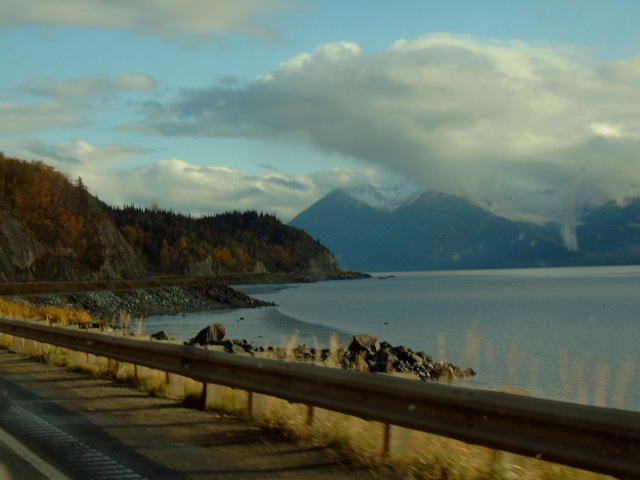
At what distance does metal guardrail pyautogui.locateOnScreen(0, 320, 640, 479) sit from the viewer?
454 centimetres

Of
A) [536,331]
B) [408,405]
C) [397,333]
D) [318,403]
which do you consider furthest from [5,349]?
[536,331]

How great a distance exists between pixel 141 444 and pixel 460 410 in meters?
3.14

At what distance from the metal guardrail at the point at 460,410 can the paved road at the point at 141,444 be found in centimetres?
46

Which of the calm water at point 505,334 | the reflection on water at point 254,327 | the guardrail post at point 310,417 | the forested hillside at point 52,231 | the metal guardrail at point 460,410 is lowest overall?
the reflection on water at point 254,327

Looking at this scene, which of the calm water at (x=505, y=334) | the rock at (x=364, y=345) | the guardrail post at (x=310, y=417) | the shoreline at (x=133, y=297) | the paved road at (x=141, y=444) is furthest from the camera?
the shoreline at (x=133, y=297)

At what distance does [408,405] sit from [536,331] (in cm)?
4072

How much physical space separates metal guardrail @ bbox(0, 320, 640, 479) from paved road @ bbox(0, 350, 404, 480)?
0.46 m

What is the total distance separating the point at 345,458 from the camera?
253 inches

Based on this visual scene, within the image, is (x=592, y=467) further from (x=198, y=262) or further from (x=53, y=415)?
(x=198, y=262)

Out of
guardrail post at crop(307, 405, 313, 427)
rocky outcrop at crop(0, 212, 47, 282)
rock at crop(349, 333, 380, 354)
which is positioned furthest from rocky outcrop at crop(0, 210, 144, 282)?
guardrail post at crop(307, 405, 313, 427)

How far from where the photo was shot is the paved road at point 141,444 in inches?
235

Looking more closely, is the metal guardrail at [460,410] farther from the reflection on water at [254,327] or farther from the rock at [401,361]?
the reflection on water at [254,327]

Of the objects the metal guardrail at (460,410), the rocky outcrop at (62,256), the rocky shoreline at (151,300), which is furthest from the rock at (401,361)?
the rocky outcrop at (62,256)

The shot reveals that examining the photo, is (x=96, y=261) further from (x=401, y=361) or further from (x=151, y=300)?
(x=401, y=361)
